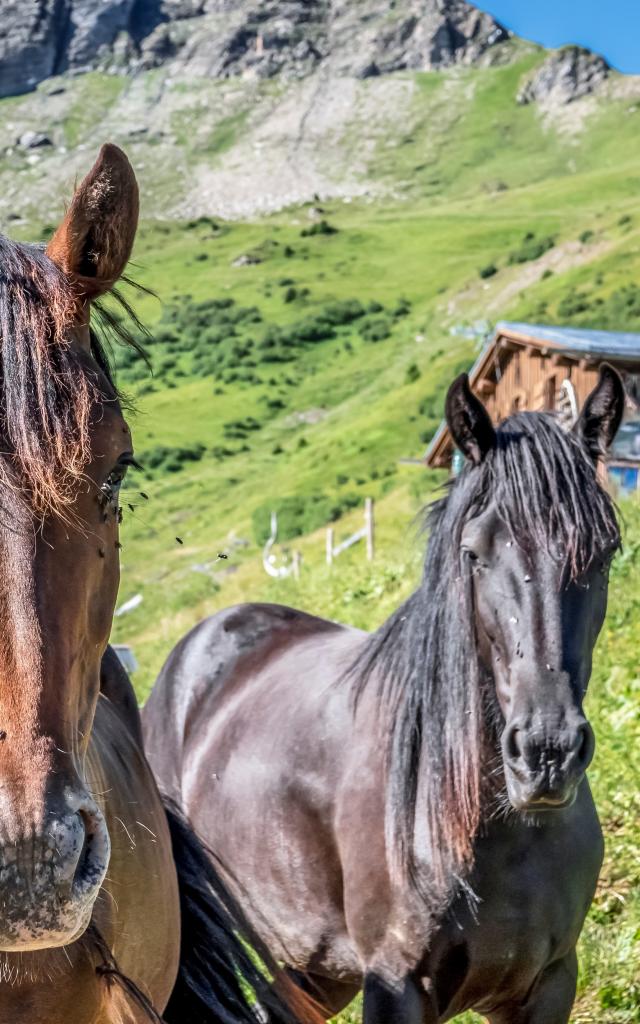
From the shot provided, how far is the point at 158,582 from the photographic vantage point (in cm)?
4072

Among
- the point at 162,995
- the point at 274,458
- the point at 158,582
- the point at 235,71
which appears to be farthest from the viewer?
the point at 235,71

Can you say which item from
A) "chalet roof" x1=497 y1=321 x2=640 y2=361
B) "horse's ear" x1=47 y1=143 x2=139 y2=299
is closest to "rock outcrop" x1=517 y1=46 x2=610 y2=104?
"chalet roof" x1=497 y1=321 x2=640 y2=361

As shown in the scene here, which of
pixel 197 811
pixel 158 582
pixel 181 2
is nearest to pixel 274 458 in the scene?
pixel 158 582

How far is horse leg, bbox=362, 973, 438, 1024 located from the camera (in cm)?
374

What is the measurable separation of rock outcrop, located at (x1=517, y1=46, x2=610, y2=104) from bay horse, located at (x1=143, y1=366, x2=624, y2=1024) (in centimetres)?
15137

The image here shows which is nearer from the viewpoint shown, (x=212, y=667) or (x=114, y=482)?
(x=114, y=482)

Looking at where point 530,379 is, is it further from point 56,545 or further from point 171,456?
point 171,456

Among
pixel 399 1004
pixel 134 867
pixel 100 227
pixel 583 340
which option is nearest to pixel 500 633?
pixel 399 1004

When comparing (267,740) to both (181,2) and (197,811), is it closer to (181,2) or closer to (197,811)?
(197,811)

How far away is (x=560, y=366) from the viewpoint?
67.2 ft

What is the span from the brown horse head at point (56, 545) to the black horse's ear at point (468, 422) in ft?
5.43

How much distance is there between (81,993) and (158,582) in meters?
38.8

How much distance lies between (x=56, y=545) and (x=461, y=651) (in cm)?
219

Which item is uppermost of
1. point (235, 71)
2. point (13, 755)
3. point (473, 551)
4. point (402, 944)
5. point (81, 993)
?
point (235, 71)
